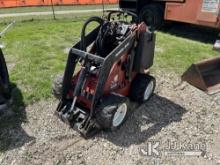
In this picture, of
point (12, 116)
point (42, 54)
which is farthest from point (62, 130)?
point (42, 54)

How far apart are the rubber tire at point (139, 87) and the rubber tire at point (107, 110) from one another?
0.71 metres

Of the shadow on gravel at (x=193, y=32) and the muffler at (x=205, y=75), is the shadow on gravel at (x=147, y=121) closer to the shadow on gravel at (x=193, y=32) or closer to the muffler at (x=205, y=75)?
the muffler at (x=205, y=75)

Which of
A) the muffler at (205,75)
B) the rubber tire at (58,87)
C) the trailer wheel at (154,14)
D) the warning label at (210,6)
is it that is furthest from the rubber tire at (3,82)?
the trailer wheel at (154,14)

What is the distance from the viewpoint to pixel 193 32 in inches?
377

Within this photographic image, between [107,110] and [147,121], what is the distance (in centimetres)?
90

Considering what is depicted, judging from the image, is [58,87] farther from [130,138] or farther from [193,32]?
[193,32]

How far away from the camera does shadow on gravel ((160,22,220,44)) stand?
877 centimetres

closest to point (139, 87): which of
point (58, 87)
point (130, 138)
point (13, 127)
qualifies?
point (130, 138)

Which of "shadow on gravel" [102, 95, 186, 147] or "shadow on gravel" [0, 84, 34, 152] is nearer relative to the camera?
"shadow on gravel" [0, 84, 34, 152]

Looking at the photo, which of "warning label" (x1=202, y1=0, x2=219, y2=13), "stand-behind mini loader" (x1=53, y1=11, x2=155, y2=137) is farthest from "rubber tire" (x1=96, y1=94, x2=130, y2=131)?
"warning label" (x1=202, y1=0, x2=219, y2=13)

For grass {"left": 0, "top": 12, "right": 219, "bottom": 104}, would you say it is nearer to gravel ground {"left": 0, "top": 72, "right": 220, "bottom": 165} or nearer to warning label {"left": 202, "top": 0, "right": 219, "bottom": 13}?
gravel ground {"left": 0, "top": 72, "right": 220, "bottom": 165}

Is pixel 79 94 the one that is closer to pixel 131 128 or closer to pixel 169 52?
pixel 131 128

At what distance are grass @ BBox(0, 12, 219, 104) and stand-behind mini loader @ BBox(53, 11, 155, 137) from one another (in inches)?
40.1

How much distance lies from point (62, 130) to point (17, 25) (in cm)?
843
